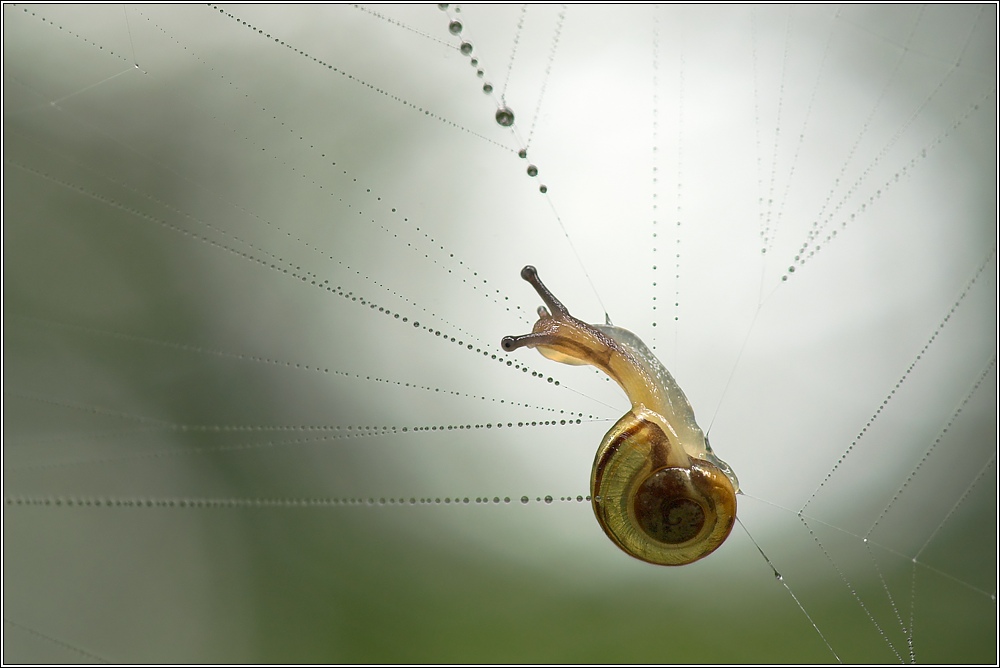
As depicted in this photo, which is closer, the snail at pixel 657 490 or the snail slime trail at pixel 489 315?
the snail at pixel 657 490

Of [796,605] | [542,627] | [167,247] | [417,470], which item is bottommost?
[796,605]

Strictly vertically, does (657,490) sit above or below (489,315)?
below

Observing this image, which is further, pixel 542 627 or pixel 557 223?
pixel 542 627

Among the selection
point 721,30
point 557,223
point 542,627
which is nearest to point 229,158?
point 557,223

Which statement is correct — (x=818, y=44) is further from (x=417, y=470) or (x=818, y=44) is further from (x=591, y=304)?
(x=417, y=470)

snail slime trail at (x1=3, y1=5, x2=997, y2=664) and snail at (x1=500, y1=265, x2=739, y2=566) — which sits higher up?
snail slime trail at (x1=3, y1=5, x2=997, y2=664)

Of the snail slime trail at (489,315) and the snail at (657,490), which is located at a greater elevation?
the snail slime trail at (489,315)

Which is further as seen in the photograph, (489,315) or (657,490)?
(489,315)

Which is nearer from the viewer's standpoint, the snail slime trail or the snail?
the snail
